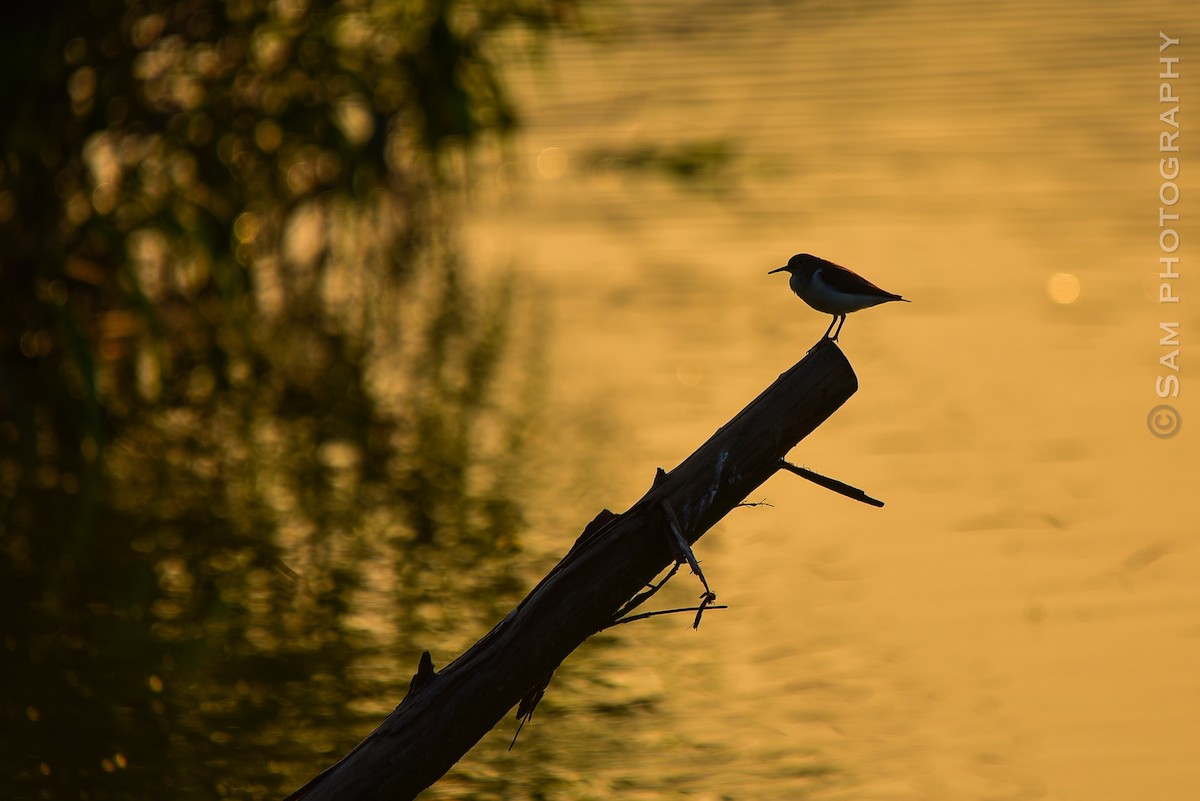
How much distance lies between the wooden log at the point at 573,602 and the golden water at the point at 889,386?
193 cm

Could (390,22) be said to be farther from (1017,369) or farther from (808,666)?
(808,666)

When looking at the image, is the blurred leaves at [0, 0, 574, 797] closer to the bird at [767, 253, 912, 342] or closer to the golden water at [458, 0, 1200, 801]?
the golden water at [458, 0, 1200, 801]

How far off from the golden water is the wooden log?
6.34 feet

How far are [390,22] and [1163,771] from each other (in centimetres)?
521

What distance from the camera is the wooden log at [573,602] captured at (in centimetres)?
345

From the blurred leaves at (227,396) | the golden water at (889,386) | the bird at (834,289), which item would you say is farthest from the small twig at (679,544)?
the blurred leaves at (227,396)

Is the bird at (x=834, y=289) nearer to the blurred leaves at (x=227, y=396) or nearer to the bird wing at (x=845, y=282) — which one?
the bird wing at (x=845, y=282)

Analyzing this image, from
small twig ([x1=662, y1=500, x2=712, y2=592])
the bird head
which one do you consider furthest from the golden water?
small twig ([x1=662, y1=500, x2=712, y2=592])

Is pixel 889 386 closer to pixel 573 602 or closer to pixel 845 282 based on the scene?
pixel 845 282

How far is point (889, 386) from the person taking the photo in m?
9.20

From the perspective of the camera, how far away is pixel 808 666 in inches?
246

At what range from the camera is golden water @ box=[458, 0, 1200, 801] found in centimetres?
579

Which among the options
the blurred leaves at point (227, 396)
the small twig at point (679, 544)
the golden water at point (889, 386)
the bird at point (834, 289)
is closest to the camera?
the small twig at point (679, 544)

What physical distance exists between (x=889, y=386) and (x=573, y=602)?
5.90 meters
